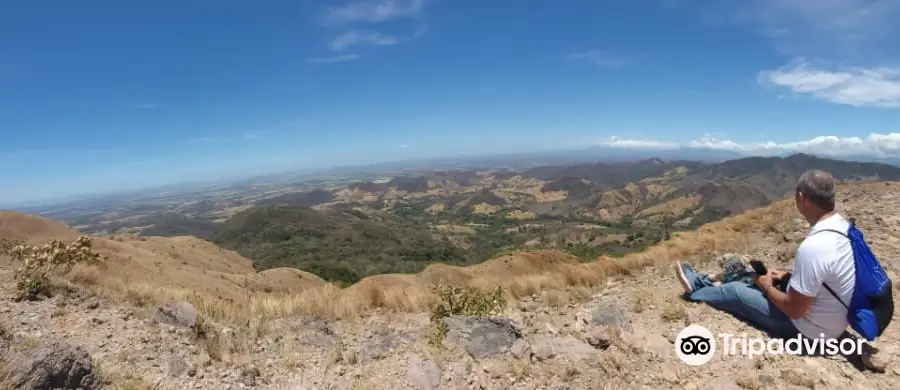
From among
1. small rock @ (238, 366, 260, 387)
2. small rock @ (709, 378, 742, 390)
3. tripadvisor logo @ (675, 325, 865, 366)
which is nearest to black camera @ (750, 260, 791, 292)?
tripadvisor logo @ (675, 325, 865, 366)

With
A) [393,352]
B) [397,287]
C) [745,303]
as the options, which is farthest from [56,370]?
[745,303]

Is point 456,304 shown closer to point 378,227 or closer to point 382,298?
point 382,298

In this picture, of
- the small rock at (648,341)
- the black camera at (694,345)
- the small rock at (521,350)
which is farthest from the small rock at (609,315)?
the small rock at (521,350)

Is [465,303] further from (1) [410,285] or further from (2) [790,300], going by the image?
(1) [410,285]

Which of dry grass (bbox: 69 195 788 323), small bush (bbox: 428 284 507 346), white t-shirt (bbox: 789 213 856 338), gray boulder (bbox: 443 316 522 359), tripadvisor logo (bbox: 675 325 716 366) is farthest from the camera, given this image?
dry grass (bbox: 69 195 788 323)

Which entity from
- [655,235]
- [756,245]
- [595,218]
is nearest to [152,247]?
[756,245]

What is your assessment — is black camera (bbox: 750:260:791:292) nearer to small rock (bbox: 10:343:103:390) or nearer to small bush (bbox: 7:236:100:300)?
small rock (bbox: 10:343:103:390)

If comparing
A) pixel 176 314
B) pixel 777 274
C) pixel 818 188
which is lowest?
pixel 176 314
